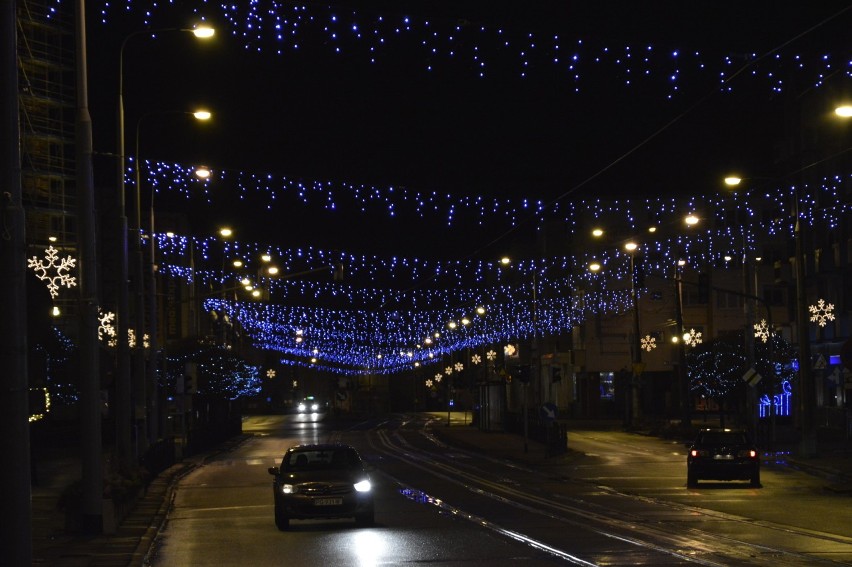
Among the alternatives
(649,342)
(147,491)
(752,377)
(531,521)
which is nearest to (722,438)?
(531,521)

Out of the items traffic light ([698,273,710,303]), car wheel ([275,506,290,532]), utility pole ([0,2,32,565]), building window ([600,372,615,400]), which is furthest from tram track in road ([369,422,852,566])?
building window ([600,372,615,400])

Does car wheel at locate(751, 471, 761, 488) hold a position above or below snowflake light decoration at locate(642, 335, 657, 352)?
below

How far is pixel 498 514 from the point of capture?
78.3 feet

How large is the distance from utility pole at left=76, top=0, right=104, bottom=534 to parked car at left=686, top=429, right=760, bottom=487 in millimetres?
15294

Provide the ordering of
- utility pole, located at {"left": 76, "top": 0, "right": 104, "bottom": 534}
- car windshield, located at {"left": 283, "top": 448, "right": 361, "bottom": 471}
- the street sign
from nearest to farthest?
utility pole, located at {"left": 76, "top": 0, "right": 104, "bottom": 534} → car windshield, located at {"left": 283, "top": 448, "right": 361, "bottom": 471} → the street sign

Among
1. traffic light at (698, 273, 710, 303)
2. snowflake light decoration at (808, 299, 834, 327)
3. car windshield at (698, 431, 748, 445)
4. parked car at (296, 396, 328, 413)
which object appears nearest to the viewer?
Answer: car windshield at (698, 431, 748, 445)

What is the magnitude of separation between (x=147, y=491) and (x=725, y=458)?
14334 millimetres

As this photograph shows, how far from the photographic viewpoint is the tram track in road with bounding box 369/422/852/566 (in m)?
16.7

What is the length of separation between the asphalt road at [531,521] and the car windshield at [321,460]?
1082 mm

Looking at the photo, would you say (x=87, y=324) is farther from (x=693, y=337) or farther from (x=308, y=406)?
(x=308, y=406)

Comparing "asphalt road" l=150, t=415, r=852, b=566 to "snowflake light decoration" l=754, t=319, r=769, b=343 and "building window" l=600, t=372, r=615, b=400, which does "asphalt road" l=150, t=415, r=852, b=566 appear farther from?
"building window" l=600, t=372, r=615, b=400

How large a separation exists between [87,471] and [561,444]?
28320mm

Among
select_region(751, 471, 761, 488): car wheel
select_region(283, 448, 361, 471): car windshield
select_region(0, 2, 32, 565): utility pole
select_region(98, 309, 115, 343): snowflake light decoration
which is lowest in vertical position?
select_region(751, 471, 761, 488): car wheel

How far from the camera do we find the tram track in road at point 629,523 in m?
16.7
